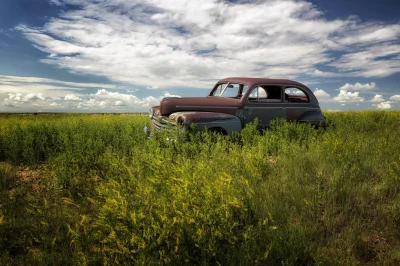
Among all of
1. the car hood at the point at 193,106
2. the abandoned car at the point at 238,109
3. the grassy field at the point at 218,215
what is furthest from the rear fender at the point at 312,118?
the grassy field at the point at 218,215

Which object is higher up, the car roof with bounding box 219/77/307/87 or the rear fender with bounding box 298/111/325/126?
the car roof with bounding box 219/77/307/87

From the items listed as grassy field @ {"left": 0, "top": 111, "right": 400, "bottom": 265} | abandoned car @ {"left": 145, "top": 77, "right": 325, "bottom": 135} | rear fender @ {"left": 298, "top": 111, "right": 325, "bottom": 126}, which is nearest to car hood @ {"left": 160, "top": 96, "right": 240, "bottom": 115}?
abandoned car @ {"left": 145, "top": 77, "right": 325, "bottom": 135}

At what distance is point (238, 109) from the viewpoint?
638 centimetres

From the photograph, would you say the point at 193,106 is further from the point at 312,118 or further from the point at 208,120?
the point at 312,118

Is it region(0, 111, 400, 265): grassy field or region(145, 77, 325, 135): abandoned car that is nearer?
region(0, 111, 400, 265): grassy field

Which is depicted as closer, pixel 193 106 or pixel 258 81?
pixel 193 106

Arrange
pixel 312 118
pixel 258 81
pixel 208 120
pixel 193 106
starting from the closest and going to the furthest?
1. pixel 208 120
2. pixel 193 106
3. pixel 258 81
4. pixel 312 118

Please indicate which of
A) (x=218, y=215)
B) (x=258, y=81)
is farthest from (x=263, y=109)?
(x=218, y=215)

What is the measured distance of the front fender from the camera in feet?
18.1

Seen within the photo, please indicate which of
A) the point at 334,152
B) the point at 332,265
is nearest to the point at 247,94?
the point at 334,152

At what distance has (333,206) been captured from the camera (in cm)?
324

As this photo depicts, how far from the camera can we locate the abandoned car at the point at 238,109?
5820 millimetres

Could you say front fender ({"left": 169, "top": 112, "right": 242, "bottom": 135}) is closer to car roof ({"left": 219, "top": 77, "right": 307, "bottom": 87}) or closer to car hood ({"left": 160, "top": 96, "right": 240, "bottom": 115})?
car hood ({"left": 160, "top": 96, "right": 240, "bottom": 115})

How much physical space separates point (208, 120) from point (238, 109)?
1027mm
